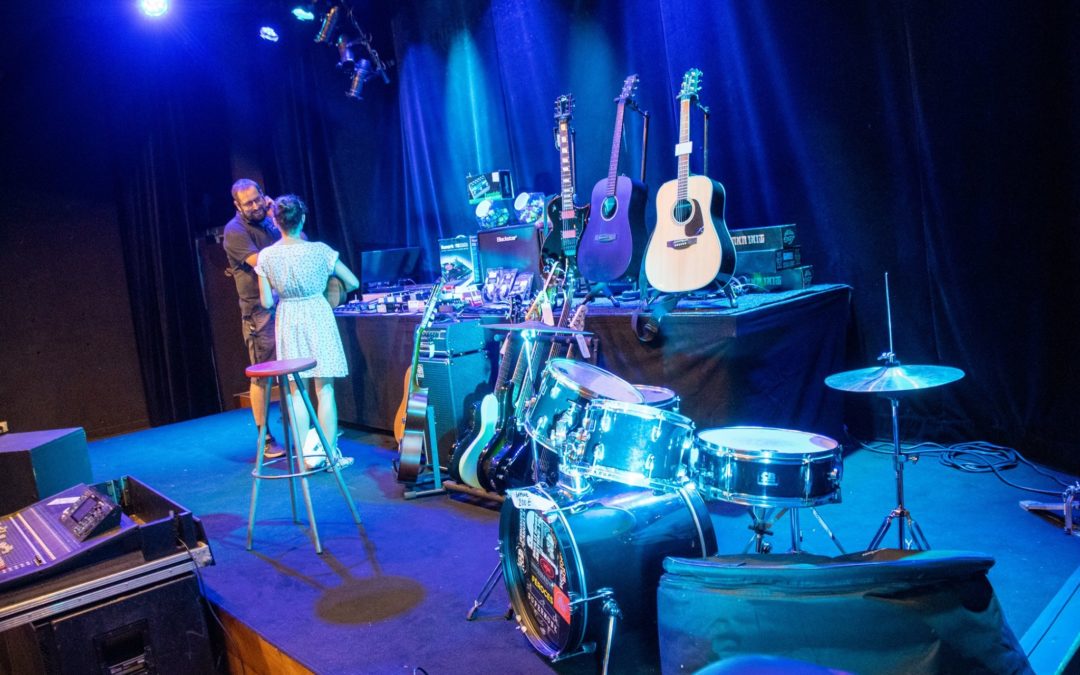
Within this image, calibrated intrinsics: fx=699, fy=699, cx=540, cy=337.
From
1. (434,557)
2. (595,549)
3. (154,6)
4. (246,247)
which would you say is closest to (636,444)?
(595,549)

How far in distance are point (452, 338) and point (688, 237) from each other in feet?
4.59

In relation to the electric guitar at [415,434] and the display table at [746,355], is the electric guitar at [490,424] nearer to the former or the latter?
the electric guitar at [415,434]

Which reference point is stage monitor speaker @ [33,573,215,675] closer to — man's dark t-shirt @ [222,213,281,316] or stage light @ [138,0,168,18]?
man's dark t-shirt @ [222,213,281,316]

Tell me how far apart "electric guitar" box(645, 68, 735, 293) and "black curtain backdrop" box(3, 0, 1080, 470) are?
102 centimetres

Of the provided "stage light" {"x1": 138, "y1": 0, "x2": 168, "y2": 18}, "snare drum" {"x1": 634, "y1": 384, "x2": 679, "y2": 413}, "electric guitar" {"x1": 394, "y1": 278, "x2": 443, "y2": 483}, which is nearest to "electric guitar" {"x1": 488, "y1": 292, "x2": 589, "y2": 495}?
"electric guitar" {"x1": 394, "y1": 278, "x2": 443, "y2": 483}

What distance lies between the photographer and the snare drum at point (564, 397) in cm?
220

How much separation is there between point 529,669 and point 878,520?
5.46ft

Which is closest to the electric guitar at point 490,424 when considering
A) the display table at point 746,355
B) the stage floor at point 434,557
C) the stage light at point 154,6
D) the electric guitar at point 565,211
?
the stage floor at point 434,557

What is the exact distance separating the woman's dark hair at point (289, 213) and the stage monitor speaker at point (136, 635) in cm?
234

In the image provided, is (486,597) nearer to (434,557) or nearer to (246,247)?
(434,557)

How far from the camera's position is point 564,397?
2250mm

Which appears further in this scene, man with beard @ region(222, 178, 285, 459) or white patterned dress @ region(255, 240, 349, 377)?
man with beard @ region(222, 178, 285, 459)

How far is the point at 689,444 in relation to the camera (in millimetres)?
2152

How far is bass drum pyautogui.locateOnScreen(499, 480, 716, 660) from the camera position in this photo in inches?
78.2
